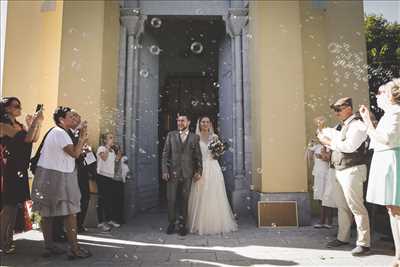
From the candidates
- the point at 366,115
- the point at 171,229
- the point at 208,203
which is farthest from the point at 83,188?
the point at 366,115

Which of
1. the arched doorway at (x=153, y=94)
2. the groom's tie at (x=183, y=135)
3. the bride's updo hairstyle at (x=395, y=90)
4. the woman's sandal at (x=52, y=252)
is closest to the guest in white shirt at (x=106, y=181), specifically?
the arched doorway at (x=153, y=94)

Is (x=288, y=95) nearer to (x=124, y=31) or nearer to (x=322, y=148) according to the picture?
(x=322, y=148)

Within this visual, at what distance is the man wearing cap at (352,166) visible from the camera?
3.99 meters

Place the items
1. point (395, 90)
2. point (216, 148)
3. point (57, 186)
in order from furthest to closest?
point (216, 148) < point (57, 186) < point (395, 90)

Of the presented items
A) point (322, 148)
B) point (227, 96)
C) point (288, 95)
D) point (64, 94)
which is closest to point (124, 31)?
point (64, 94)

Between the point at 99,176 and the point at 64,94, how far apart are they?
1.77m

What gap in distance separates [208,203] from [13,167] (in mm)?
2982

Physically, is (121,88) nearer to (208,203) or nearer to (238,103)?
(238,103)

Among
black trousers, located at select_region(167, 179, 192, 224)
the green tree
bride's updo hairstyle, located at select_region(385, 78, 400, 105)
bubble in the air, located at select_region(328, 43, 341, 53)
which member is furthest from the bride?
the green tree

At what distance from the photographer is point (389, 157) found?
134 inches

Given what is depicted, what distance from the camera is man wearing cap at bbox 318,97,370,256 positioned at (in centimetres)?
399

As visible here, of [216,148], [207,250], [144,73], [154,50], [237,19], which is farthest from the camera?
[154,50]

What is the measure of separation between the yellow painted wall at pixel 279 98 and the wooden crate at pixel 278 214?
307mm

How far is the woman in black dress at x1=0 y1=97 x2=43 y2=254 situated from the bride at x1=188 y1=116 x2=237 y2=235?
2582mm
